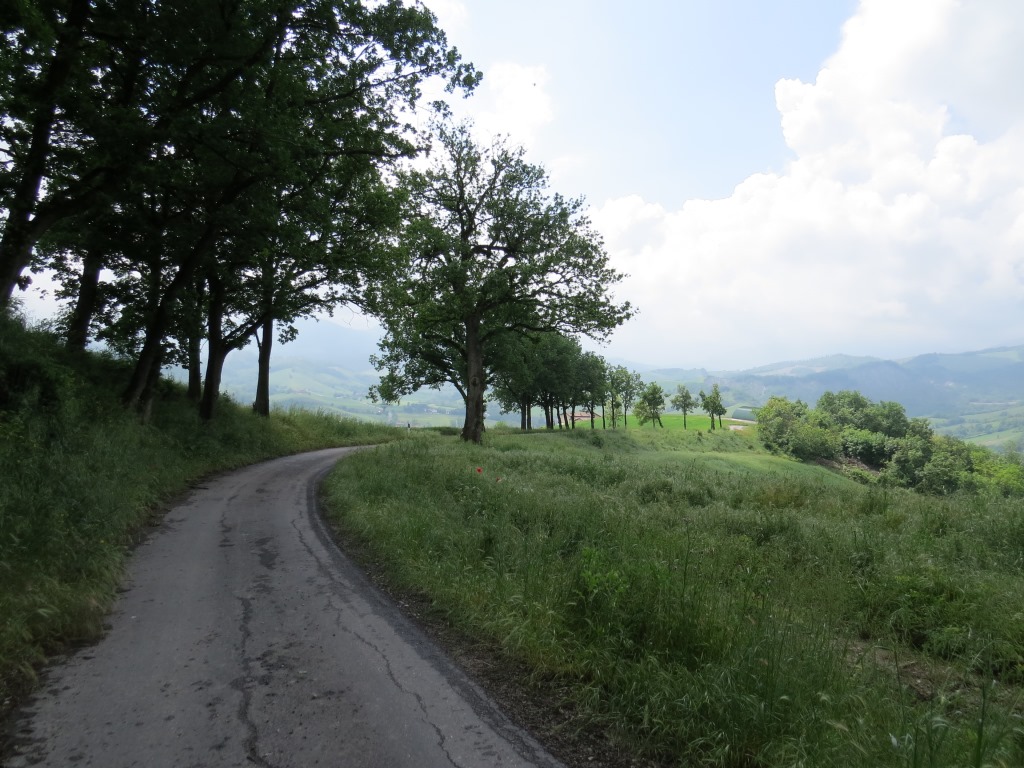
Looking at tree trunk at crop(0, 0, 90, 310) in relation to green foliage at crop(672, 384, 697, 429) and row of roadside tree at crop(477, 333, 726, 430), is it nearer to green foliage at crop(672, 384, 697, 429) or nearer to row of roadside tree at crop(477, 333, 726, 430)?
row of roadside tree at crop(477, 333, 726, 430)

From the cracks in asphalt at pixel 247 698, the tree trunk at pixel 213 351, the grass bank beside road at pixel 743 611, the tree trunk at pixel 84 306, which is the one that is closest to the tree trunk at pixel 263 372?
the tree trunk at pixel 213 351

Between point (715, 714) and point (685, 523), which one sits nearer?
point (715, 714)

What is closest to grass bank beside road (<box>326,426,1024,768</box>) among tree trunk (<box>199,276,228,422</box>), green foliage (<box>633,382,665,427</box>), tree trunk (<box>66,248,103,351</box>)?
tree trunk (<box>199,276,228,422</box>)

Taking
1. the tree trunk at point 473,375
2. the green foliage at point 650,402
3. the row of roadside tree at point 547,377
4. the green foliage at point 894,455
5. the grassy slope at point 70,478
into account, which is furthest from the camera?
the green foliage at point 650,402

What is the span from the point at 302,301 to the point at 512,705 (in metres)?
21.3

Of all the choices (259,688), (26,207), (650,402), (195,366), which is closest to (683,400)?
(650,402)

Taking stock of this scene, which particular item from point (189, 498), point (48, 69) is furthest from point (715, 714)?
point (48, 69)

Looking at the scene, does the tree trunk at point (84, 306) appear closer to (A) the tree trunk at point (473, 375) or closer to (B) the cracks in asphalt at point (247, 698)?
(A) the tree trunk at point (473, 375)

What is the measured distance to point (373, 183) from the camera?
20359 mm

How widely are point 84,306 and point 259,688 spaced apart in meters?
18.8

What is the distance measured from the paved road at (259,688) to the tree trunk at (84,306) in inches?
573

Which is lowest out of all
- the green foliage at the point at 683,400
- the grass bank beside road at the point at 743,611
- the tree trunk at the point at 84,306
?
the grass bank beside road at the point at 743,611

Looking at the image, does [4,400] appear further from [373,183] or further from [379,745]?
[373,183]

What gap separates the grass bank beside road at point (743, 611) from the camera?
11.4ft
